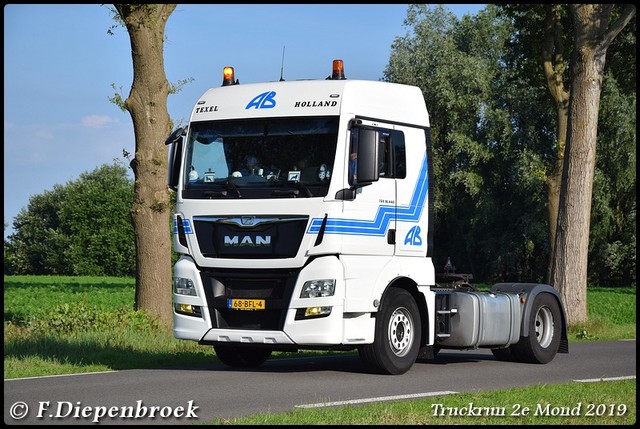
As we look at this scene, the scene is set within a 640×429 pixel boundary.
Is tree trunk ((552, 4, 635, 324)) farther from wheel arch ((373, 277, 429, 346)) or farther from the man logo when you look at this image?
the man logo

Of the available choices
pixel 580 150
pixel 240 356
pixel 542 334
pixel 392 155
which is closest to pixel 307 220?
pixel 392 155

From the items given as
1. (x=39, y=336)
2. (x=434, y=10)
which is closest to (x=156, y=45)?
(x=39, y=336)

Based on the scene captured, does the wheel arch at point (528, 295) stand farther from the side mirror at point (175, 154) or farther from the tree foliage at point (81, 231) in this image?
the tree foliage at point (81, 231)

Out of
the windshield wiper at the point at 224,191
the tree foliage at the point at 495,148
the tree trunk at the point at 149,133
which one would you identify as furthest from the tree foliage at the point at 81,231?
the windshield wiper at the point at 224,191

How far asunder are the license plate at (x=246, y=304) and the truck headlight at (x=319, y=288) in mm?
564

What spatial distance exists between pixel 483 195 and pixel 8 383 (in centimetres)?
4368

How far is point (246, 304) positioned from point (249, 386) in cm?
128

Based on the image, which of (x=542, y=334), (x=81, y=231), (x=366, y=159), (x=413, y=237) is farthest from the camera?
(x=81, y=231)

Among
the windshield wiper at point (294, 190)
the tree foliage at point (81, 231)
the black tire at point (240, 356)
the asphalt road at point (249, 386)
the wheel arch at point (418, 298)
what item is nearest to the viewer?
the asphalt road at point (249, 386)

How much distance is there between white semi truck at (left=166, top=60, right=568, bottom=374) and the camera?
42.6ft

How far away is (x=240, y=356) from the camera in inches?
589

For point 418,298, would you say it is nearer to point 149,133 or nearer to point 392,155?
point 392,155

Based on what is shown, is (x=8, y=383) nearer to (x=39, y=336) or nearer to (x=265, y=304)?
(x=265, y=304)

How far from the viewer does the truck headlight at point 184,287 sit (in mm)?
13633
